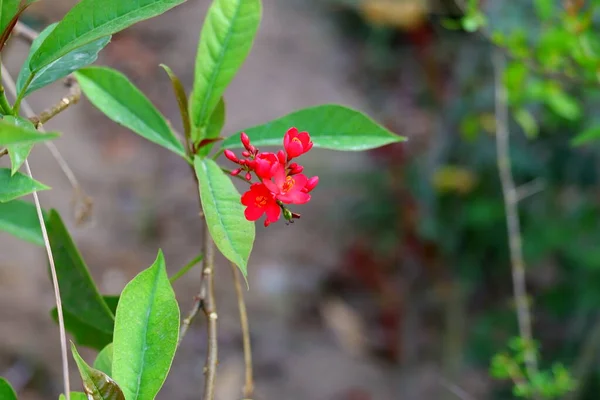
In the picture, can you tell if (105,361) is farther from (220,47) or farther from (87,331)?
(220,47)

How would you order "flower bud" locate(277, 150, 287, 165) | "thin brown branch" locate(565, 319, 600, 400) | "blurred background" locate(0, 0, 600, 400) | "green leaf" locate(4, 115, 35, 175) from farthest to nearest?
1. "blurred background" locate(0, 0, 600, 400)
2. "thin brown branch" locate(565, 319, 600, 400)
3. "flower bud" locate(277, 150, 287, 165)
4. "green leaf" locate(4, 115, 35, 175)

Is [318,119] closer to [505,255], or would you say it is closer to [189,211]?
[505,255]

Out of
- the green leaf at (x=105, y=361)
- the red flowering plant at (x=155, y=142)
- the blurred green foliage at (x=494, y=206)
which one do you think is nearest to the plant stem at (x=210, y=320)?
the red flowering plant at (x=155, y=142)

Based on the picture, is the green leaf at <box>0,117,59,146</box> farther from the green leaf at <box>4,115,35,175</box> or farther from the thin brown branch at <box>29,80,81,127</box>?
the thin brown branch at <box>29,80,81,127</box>

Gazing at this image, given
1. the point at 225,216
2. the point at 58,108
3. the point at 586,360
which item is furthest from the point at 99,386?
the point at 586,360

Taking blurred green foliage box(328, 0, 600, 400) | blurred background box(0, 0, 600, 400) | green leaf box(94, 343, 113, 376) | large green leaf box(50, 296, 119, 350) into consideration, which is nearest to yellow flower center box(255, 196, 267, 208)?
green leaf box(94, 343, 113, 376)

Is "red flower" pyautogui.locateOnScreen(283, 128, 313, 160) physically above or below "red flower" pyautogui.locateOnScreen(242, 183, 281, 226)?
above

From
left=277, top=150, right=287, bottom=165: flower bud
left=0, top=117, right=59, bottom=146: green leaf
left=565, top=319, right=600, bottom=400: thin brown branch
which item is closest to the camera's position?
left=0, top=117, right=59, bottom=146: green leaf

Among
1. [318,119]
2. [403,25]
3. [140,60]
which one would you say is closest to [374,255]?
[403,25]
